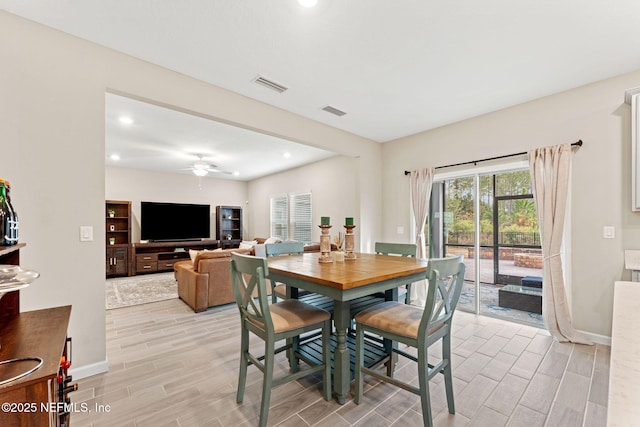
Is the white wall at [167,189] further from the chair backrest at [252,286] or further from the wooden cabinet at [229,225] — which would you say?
the chair backrest at [252,286]

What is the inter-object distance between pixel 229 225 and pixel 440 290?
24.8 feet

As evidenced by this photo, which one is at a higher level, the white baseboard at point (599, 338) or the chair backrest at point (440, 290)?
the chair backrest at point (440, 290)

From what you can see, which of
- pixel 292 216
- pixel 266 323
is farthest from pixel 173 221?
pixel 266 323

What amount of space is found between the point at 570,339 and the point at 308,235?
187 inches

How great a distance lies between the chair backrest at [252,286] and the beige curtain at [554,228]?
10.2 feet

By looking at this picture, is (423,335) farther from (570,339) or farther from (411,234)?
(411,234)

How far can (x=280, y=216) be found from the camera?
7480mm

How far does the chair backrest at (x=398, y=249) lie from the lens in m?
2.97

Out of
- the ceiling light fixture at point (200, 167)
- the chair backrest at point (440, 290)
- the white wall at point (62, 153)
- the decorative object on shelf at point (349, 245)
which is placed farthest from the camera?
the ceiling light fixture at point (200, 167)

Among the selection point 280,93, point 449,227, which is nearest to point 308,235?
point 449,227

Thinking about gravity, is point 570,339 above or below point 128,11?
below

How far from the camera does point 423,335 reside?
1636 mm

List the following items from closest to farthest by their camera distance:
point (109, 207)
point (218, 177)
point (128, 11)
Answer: point (128, 11) < point (109, 207) < point (218, 177)

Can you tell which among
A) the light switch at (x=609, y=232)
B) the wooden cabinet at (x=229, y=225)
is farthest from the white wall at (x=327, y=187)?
the light switch at (x=609, y=232)
